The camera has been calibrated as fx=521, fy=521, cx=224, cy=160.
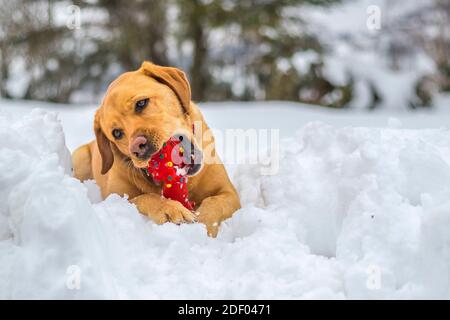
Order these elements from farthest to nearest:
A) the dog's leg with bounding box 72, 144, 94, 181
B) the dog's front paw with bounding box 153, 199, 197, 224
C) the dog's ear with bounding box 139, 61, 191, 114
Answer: the dog's leg with bounding box 72, 144, 94, 181
the dog's ear with bounding box 139, 61, 191, 114
the dog's front paw with bounding box 153, 199, 197, 224

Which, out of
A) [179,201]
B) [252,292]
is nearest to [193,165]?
[179,201]

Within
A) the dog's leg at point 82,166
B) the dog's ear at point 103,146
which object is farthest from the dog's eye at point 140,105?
the dog's leg at point 82,166

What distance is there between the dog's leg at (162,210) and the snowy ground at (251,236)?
7cm

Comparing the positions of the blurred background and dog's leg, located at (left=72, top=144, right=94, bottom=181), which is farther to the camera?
the blurred background

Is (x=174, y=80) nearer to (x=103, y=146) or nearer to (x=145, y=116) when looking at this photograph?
(x=145, y=116)

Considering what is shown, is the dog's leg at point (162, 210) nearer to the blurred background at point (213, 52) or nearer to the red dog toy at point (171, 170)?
the red dog toy at point (171, 170)

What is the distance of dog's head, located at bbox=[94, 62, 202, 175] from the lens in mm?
2133

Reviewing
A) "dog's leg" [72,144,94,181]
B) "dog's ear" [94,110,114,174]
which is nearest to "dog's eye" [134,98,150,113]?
"dog's ear" [94,110,114,174]

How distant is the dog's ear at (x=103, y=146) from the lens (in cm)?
242

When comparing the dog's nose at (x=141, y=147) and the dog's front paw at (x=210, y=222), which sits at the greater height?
the dog's nose at (x=141, y=147)

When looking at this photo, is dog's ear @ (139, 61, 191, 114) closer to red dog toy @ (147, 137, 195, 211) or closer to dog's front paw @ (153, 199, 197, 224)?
red dog toy @ (147, 137, 195, 211)

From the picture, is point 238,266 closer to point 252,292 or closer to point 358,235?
point 252,292

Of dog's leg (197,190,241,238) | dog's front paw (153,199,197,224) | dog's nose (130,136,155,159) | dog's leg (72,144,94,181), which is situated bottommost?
dog's leg (72,144,94,181)

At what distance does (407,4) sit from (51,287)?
2045cm
